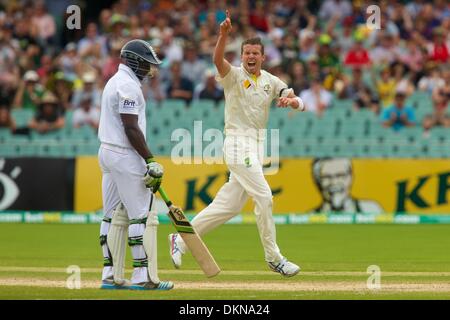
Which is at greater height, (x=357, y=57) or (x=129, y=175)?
(x=357, y=57)

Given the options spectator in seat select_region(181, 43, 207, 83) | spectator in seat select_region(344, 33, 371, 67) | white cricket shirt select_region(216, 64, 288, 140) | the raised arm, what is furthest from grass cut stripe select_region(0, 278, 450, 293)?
spectator in seat select_region(344, 33, 371, 67)

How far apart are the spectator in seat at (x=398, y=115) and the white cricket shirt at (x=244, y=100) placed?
8.54 m

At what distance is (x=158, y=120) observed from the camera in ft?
63.5

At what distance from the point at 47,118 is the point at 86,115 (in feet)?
2.30

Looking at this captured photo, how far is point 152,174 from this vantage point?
921 cm

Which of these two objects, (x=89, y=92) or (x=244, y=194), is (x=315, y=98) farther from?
(x=244, y=194)

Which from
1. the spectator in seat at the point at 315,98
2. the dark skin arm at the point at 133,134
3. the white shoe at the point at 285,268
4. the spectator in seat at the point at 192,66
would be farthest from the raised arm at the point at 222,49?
the spectator in seat at the point at 192,66

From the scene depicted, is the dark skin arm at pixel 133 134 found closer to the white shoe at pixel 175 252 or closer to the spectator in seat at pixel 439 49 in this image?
the white shoe at pixel 175 252

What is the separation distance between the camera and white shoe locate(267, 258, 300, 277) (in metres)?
10.5

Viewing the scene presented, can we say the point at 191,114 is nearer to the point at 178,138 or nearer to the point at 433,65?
the point at 178,138

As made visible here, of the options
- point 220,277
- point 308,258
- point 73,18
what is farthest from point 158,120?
→ point 220,277

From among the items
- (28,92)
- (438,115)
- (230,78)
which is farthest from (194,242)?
(28,92)

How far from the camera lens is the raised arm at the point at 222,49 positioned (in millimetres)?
9898
